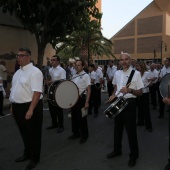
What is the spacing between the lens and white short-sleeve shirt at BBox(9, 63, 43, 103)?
4430 millimetres

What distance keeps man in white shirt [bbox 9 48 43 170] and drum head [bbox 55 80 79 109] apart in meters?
1.32

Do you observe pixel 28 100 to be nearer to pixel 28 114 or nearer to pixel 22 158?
pixel 28 114

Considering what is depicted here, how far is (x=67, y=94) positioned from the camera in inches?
239

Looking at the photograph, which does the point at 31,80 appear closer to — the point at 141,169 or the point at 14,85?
the point at 14,85

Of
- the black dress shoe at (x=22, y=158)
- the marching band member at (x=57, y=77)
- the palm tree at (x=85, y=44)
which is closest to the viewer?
the black dress shoe at (x=22, y=158)

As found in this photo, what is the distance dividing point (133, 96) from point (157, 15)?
76811 mm

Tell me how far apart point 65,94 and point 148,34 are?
246 feet

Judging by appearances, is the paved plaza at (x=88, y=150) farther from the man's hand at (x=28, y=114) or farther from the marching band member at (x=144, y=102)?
the man's hand at (x=28, y=114)

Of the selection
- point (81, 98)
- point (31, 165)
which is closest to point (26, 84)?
point (31, 165)

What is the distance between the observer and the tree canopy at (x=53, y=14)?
34.0 ft

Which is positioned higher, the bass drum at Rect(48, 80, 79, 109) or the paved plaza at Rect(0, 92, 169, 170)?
the bass drum at Rect(48, 80, 79, 109)

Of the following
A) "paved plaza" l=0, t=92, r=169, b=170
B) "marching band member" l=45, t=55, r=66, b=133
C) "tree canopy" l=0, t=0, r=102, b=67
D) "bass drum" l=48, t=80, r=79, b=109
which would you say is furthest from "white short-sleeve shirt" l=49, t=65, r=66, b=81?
"tree canopy" l=0, t=0, r=102, b=67

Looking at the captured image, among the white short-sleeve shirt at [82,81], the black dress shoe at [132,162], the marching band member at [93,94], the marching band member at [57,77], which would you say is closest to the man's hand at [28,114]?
the black dress shoe at [132,162]

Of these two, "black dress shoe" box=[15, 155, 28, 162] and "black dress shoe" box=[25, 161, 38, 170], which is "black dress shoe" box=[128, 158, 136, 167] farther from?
"black dress shoe" box=[15, 155, 28, 162]
